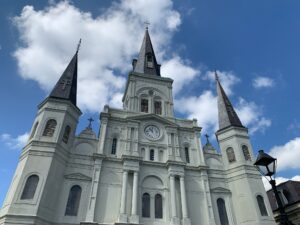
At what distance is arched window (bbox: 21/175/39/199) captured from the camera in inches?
653

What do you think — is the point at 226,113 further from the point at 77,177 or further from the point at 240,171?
the point at 77,177

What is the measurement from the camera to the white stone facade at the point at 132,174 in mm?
17484

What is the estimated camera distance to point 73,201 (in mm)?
18344

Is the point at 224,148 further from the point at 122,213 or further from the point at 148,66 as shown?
the point at 148,66

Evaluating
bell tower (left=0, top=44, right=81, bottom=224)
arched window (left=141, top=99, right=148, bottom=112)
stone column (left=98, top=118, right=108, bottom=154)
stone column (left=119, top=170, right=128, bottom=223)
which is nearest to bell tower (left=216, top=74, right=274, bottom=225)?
arched window (left=141, top=99, right=148, bottom=112)

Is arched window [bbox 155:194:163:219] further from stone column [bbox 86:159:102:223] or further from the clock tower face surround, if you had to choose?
the clock tower face surround

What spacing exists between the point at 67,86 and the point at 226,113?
17551 millimetres

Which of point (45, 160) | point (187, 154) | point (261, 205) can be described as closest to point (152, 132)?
point (187, 154)

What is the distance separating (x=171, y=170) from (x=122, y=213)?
581 cm

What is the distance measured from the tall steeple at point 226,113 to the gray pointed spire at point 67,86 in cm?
1628

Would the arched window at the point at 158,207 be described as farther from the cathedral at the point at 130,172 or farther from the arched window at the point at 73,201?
the arched window at the point at 73,201

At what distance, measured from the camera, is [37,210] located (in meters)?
15.9

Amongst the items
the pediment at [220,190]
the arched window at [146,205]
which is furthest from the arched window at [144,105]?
the pediment at [220,190]

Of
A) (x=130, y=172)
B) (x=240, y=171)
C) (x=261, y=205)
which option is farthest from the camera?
(x=240, y=171)
